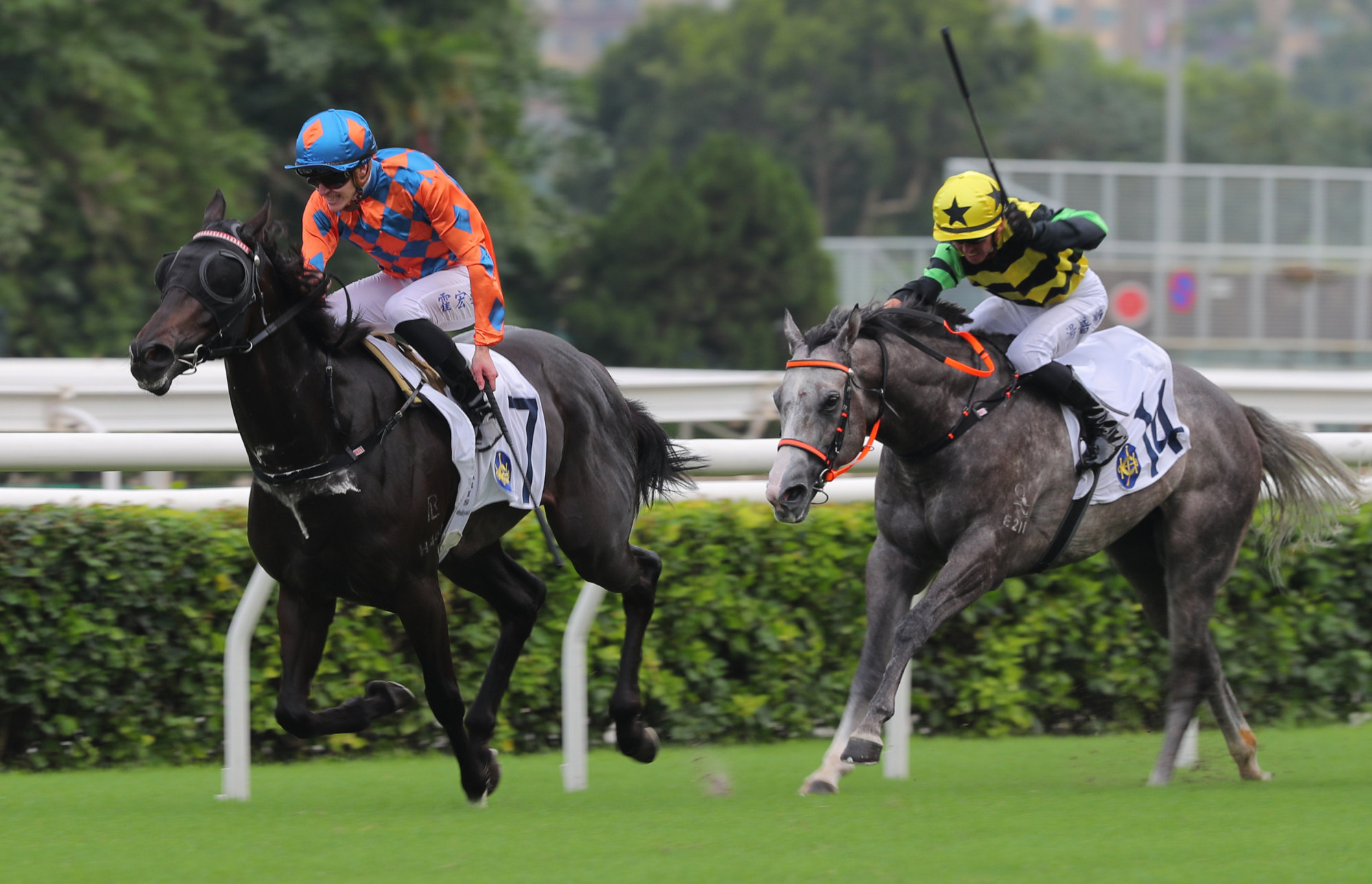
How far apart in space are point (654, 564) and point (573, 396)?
0.59 meters

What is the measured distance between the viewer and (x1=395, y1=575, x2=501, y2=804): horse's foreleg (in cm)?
468

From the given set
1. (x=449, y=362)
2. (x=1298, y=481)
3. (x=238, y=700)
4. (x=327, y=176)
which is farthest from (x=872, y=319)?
(x=238, y=700)

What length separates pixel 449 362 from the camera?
190 inches

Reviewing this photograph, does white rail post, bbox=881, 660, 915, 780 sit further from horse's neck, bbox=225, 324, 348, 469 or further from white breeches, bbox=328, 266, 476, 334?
horse's neck, bbox=225, 324, 348, 469

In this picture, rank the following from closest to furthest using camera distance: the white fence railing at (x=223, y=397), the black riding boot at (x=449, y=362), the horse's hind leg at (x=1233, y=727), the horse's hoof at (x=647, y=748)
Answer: the black riding boot at (x=449, y=362) < the horse's hoof at (x=647, y=748) < the horse's hind leg at (x=1233, y=727) < the white fence railing at (x=223, y=397)

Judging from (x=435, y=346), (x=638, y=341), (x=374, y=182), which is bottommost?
(x=638, y=341)

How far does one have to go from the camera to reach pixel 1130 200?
941 inches

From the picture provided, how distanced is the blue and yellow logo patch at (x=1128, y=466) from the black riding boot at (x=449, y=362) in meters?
1.87

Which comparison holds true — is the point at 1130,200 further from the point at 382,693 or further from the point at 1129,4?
the point at 1129,4

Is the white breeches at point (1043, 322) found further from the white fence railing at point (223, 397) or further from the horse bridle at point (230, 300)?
the white fence railing at point (223, 397)

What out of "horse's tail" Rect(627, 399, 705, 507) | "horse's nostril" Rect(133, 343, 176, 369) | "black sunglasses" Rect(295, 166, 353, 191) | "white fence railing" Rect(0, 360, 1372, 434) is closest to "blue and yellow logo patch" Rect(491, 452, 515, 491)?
"horse's tail" Rect(627, 399, 705, 507)

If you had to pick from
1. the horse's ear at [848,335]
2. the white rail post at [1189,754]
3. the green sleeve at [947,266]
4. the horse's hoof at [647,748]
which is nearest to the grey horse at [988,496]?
the horse's ear at [848,335]

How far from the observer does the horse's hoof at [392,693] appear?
4961 millimetres

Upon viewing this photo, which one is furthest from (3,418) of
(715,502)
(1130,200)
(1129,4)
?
(1129,4)
